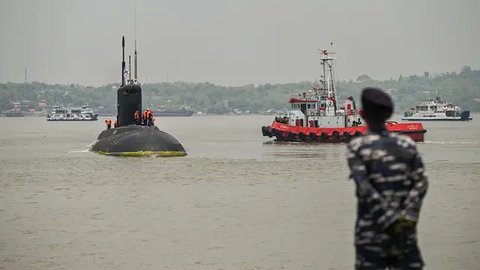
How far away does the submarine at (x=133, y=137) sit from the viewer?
5478 centimetres

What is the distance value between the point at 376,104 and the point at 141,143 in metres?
46.2

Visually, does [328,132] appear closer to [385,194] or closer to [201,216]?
[201,216]

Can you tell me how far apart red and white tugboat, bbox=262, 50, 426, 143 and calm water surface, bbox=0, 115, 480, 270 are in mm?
22627

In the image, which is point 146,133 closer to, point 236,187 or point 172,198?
point 236,187

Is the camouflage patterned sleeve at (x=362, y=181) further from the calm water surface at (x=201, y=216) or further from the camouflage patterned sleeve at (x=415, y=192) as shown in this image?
the calm water surface at (x=201, y=216)

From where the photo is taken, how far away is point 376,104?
29.2 ft

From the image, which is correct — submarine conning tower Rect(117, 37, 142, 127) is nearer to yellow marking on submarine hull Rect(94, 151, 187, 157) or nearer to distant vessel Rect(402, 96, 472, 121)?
yellow marking on submarine hull Rect(94, 151, 187, 157)

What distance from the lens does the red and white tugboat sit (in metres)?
76.8

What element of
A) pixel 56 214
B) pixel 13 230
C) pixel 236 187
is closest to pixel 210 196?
pixel 236 187

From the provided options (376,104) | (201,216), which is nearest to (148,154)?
(201,216)

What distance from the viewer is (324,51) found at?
83125mm

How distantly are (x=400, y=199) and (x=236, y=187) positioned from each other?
100 ft

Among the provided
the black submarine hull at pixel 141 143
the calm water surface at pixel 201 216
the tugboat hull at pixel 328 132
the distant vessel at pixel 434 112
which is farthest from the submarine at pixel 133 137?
the distant vessel at pixel 434 112

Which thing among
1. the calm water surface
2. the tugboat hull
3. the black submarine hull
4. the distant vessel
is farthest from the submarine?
the distant vessel
